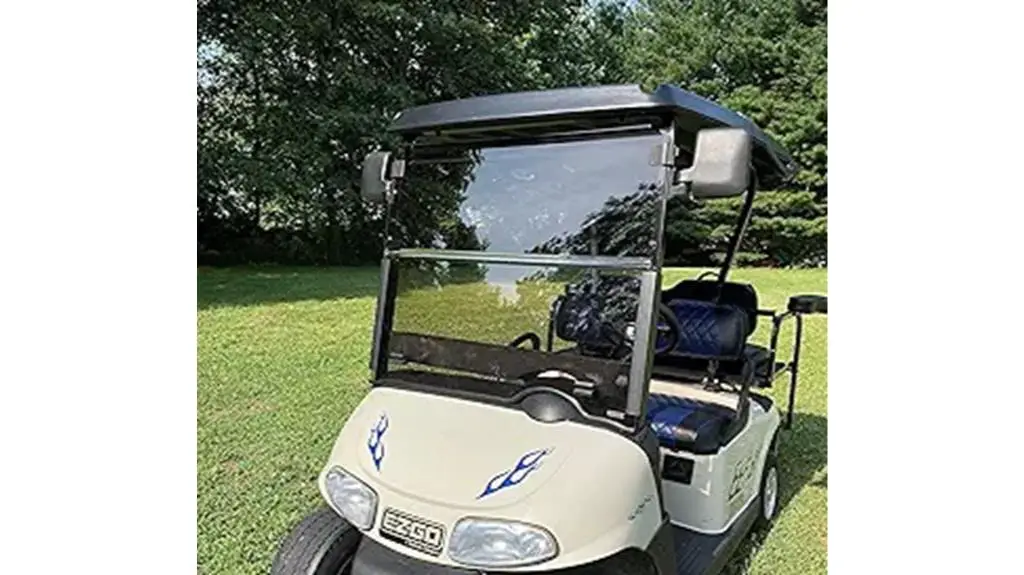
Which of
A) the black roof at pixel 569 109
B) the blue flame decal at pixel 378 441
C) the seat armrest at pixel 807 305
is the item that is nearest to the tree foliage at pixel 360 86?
the seat armrest at pixel 807 305

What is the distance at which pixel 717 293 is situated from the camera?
9.11 ft

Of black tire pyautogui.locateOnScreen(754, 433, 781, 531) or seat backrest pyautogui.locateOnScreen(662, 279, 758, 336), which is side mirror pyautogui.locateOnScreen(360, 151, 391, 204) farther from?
black tire pyautogui.locateOnScreen(754, 433, 781, 531)

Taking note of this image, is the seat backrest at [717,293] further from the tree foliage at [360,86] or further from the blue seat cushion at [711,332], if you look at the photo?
the tree foliage at [360,86]

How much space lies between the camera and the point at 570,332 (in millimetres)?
1748

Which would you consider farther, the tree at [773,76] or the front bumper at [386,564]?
the tree at [773,76]

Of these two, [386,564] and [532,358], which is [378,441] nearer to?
[386,564]

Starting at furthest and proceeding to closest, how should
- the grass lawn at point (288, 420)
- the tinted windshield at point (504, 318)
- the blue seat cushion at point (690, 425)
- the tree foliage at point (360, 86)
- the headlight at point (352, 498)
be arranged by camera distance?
the tree foliage at point (360, 86)
the grass lawn at point (288, 420)
the blue seat cushion at point (690, 425)
the tinted windshield at point (504, 318)
the headlight at point (352, 498)

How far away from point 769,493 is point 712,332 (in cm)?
56

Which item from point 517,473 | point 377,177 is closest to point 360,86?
point 377,177

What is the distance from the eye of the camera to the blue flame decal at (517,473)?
133 cm

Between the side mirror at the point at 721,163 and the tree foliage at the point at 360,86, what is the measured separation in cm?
688

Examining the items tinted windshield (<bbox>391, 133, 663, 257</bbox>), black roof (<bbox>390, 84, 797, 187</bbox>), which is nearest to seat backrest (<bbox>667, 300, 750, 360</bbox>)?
black roof (<bbox>390, 84, 797, 187</bbox>)
